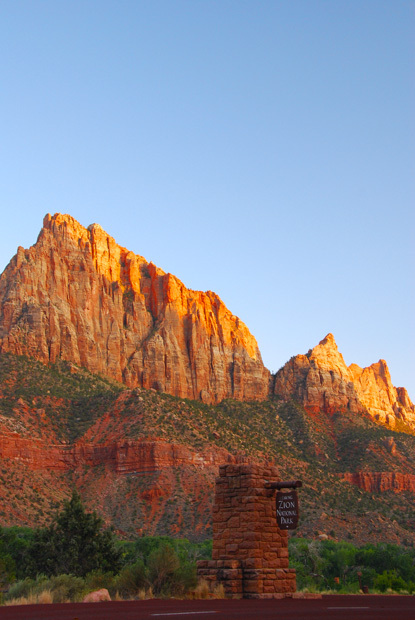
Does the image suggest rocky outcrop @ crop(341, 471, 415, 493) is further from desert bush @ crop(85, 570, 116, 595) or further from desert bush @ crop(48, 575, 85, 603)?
desert bush @ crop(48, 575, 85, 603)

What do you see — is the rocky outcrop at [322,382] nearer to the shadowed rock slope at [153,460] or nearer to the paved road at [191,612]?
the shadowed rock slope at [153,460]

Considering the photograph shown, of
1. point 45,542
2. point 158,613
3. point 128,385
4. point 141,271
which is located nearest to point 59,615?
point 158,613

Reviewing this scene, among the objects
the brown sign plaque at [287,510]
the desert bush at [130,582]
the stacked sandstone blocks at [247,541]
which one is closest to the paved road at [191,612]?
the stacked sandstone blocks at [247,541]

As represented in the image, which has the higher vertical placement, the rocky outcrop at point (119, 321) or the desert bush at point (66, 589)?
the rocky outcrop at point (119, 321)

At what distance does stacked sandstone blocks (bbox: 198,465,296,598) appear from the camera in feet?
65.0

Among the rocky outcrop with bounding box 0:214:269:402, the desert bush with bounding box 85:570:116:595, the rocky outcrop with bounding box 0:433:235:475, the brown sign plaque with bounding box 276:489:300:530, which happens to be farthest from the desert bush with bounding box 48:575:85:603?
the rocky outcrop with bounding box 0:214:269:402

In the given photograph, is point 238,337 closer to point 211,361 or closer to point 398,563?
point 211,361

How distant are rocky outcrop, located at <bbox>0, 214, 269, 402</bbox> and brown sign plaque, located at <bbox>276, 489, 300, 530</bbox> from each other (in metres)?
77.7

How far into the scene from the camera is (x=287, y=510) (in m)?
20.7

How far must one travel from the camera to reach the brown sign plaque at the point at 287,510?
2056 cm

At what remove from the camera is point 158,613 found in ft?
46.2

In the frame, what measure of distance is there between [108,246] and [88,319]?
53.1 feet

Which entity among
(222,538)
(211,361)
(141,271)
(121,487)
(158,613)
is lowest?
(158,613)

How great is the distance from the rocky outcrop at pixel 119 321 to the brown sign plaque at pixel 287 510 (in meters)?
77.7
